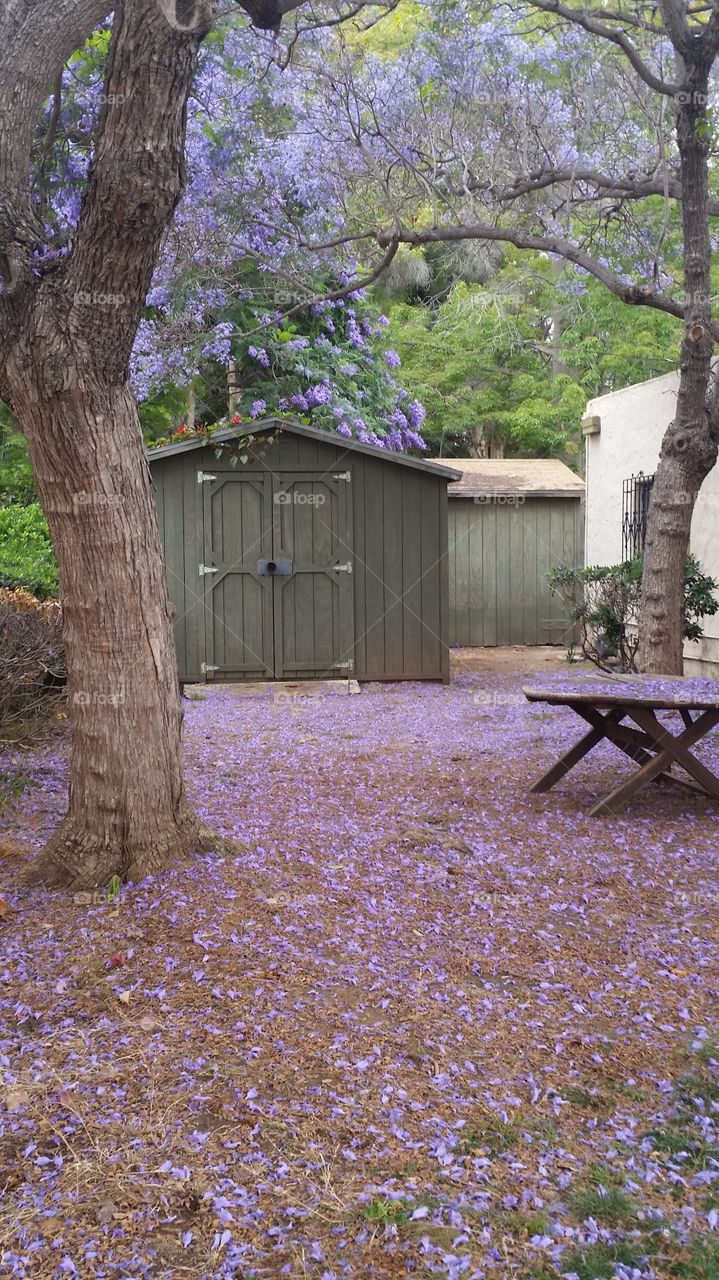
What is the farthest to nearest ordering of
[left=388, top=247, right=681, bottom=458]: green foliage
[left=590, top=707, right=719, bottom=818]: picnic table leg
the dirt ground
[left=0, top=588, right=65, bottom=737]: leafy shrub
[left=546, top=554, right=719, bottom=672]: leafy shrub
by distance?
1. [left=388, top=247, right=681, bottom=458]: green foliage
2. the dirt ground
3. [left=546, top=554, right=719, bottom=672]: leafy shrub
4. [left=0, top=588, right=65, bottom=737]: leafy shrub
5. [left=590, top=707, right=719, bottom=818]: picnic table leg

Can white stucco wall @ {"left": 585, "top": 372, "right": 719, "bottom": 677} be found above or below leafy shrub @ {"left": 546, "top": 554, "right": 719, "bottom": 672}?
above

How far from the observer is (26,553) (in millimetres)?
12109

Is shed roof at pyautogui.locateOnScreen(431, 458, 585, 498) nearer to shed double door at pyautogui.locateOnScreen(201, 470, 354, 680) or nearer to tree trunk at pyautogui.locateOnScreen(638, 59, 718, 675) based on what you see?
shed double door at pyautogui.locateOnScreen(201, 470, 354, 680)

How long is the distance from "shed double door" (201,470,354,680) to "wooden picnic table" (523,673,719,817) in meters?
5.82

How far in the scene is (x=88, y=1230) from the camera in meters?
2.16

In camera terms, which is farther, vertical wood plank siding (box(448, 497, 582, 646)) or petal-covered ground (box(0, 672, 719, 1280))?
vertical wood plank siding (box(448, 497, 582, 646))

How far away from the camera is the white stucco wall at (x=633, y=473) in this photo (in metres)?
11.1

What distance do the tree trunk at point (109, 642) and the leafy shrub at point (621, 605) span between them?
268 inches

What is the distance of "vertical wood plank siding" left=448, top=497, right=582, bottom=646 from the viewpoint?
57.2 ft

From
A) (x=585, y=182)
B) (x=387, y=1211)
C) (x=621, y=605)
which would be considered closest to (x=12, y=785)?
(x=387, y=1211)

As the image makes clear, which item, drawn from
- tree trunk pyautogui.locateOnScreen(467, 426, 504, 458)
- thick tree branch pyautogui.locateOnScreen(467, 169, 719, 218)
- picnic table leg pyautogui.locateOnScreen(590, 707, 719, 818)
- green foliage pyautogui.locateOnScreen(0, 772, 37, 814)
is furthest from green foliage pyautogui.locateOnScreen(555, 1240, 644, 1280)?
tree trunk pyautogui.locateOnScreen(467, 426, 504, 458)

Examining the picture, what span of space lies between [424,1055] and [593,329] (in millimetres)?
19684

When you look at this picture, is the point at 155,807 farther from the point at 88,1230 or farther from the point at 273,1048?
the point at 88,1230

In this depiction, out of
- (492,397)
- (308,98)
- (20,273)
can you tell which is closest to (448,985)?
(20,273)
